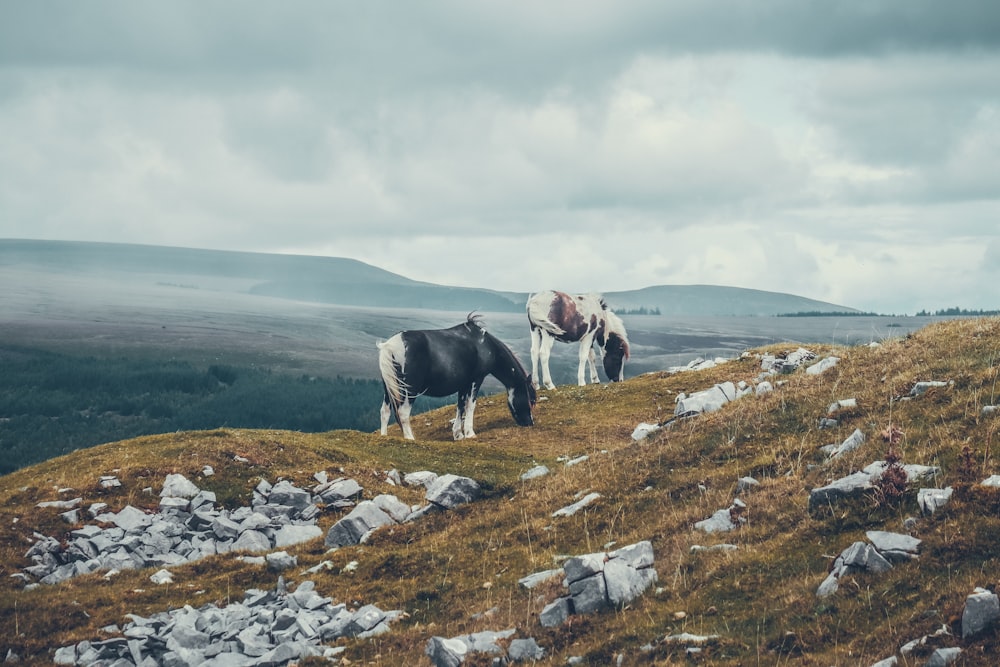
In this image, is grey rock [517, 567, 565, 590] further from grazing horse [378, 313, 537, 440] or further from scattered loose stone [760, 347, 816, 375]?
scattered loose stone [760, 347, 816, 375]

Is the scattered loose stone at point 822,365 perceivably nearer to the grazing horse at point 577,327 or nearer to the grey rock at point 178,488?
the grey rock at point 178,488

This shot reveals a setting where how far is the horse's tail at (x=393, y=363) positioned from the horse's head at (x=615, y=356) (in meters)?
21.7

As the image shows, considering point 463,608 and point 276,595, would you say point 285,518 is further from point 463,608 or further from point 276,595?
point 463,608

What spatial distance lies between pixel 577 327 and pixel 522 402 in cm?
1107

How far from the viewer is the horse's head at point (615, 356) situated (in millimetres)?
56781

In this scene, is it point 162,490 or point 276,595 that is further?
point 162,490

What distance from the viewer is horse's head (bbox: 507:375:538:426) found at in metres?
42.7

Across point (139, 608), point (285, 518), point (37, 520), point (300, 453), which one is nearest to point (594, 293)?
point (300, 453)

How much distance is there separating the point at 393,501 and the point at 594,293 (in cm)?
3183

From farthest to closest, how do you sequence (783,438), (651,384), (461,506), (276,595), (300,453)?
1. (651,384)
2. (300,453)
3. (461,506)
4. (783,438)
5. (276,595)

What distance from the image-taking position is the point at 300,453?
3288 centimetres

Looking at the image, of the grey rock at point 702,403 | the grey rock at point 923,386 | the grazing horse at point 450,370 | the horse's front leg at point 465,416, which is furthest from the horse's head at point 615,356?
the grey rock at point 923,386

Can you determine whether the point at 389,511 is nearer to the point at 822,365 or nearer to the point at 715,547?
the point at 715,547

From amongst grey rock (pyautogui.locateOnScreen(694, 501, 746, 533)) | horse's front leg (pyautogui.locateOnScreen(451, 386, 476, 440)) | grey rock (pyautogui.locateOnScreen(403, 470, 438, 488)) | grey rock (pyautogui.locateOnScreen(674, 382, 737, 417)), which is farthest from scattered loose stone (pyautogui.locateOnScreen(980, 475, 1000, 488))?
horse's front leg (pyautogui.locateOnScreen(451, 386, 476, 440))
